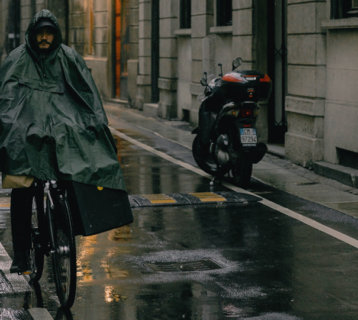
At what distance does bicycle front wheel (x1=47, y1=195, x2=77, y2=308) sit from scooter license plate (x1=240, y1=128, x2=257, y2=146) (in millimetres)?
4747

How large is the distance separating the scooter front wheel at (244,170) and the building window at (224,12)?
6.74 metres

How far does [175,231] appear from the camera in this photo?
7570 mm

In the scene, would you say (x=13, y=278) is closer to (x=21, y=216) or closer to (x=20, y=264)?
(x=20, y=264)

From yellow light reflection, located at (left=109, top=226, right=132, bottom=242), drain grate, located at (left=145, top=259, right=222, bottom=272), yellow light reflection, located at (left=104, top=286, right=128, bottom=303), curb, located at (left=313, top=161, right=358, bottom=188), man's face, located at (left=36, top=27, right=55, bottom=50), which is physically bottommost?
yellow light reflection, located at (left=104, top=286, right=128, bottom=303)

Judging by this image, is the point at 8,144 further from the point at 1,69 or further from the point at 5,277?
the point at 5,277

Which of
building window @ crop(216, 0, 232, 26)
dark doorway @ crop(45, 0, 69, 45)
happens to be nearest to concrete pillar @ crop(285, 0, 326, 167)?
building window @ crop(216, 0, 232, 26)

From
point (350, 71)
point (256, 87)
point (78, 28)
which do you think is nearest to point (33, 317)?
point (256, 87)

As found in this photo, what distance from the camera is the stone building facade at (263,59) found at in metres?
11.2

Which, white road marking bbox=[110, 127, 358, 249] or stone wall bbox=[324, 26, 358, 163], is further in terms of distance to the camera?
stone wall bbox=[324, 26, 358, 163]

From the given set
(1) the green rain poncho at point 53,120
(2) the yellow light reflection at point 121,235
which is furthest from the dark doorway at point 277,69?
(1) the green rain poncho at point 53,120

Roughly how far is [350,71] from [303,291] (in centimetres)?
580

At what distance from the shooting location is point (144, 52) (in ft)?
72.8

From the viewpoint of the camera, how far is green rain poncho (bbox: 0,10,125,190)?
17.0 ft

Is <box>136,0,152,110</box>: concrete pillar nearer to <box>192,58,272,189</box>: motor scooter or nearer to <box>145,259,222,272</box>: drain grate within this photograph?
<box>192,58,272,189</box>: motor scooter
